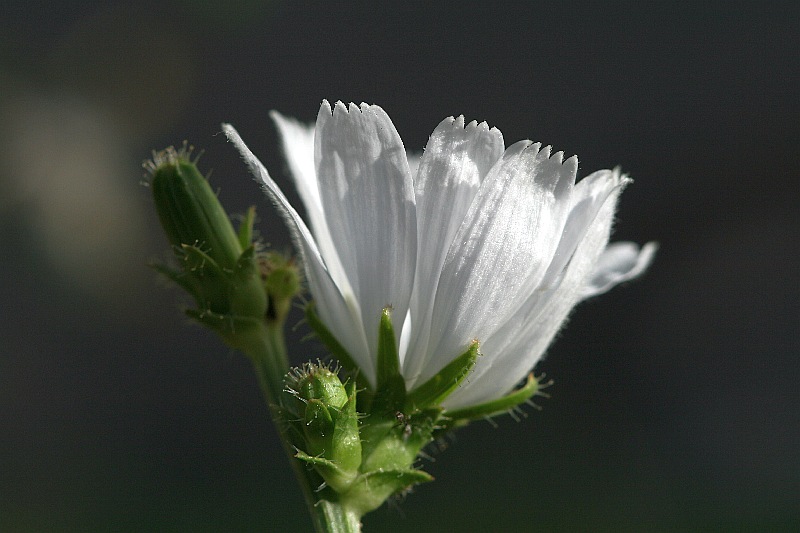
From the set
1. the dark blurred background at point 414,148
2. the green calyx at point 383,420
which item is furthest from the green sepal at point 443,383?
the dark blurred background at point 414,148

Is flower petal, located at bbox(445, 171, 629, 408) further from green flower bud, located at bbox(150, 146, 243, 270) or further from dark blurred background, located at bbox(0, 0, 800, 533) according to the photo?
dark blurred background, located at bbox(0, 0, 800, 533)

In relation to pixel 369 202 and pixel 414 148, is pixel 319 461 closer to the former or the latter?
pixel 369 202

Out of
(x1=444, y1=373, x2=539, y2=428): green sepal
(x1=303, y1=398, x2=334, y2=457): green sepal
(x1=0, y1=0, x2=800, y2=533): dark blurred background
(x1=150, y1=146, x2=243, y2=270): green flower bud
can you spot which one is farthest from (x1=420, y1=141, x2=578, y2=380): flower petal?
(x1=0, y1=0, x2=800, y2=533): dark blurred background

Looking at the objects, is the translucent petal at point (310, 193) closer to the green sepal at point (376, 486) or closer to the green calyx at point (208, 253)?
the green calyx at point (208, 253)

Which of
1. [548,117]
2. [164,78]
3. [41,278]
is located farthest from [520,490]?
[164,78]

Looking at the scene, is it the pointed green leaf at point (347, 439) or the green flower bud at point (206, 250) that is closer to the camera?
the pointed green leaf at point (347, 439)
